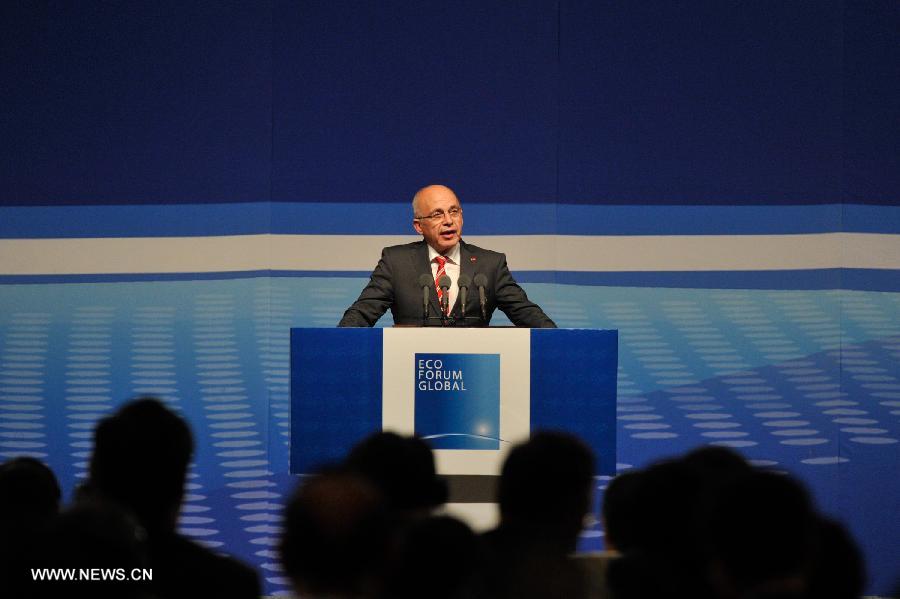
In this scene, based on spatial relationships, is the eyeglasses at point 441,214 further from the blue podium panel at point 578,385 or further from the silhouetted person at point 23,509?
the silhouetted person at point 23,509

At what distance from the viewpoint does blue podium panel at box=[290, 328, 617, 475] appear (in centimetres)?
395

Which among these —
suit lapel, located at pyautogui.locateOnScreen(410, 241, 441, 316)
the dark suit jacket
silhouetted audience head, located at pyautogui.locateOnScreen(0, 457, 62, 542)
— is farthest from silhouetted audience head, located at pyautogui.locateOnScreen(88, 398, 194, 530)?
suit lapel, located at pyautogui.locateOnScreen(410, 241, 441, 316)

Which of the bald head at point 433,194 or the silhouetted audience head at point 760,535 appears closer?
the silhouetted audience head at point 760,535

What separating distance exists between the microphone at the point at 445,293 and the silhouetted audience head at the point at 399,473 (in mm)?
2036

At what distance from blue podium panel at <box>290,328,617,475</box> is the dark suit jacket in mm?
912

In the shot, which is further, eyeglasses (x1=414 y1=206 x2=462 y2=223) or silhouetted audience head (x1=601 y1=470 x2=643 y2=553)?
eyeglasses (x1=414 y1=206 x2=462 y2=223)

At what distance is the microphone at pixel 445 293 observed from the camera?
14.5 ft

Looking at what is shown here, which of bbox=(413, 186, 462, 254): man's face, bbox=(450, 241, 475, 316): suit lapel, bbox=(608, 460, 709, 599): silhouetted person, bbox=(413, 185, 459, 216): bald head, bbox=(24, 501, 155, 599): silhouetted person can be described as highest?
bbox=(413, 185, 459, 216): bald head

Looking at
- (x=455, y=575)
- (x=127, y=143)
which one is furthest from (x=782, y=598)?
(x=127, y=143)

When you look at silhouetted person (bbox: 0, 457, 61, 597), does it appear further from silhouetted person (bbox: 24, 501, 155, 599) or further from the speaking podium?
the speaking podium

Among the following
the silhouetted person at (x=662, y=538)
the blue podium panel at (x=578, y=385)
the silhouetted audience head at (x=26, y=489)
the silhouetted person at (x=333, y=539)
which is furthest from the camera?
the blue podium panel at (x=578, y=385)

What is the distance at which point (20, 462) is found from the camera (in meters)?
2.60

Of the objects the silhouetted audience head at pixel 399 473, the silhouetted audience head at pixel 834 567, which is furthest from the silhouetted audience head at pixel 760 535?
the silhouetted audience head at pixel 399 473

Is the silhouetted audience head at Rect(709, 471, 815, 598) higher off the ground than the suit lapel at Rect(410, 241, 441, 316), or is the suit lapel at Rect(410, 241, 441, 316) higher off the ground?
the suit lapel at Rect(410, 241, 441, 316)
